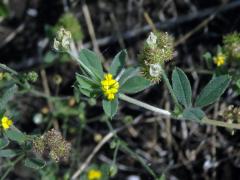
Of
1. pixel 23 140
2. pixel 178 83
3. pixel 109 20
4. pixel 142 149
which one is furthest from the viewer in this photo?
pixel 109 20

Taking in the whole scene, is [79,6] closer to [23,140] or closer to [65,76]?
[65,76]

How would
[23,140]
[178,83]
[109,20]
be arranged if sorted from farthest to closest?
1. [109,20]
2. [23,140]
3. [178,83]

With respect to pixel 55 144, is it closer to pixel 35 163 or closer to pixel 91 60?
pixel 35 163

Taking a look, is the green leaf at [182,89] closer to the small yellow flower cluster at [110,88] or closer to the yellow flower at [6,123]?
the small yellow flower cluster at [110,88]

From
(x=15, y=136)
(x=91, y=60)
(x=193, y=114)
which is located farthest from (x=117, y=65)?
(x=15, y=136)

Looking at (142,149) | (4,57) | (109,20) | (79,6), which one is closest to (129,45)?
(109,20)

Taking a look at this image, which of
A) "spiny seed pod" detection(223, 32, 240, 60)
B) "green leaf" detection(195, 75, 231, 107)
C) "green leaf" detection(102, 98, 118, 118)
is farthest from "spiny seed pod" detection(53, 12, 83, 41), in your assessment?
"green leaf" detection(195, 75, 231, 107)
